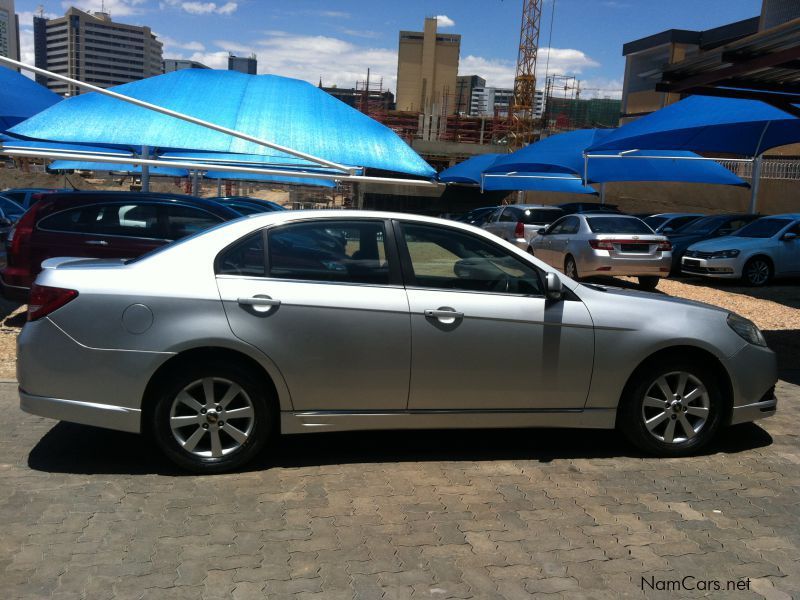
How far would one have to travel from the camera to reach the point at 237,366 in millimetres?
4414

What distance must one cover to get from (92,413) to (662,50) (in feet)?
207

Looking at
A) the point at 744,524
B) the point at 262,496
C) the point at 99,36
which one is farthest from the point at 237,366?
the point at 99,36

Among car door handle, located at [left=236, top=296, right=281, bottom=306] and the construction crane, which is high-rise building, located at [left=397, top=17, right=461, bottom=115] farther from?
car door handle, located at [left=236, top=296, right=281, bottom=306]

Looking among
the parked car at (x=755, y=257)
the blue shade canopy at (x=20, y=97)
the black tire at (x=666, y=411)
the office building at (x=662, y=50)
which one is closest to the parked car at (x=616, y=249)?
the parked car at (x=755, y=257)

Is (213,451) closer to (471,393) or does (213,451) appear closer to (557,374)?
(471,393)

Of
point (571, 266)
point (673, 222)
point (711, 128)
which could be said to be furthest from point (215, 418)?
point (673, 222)

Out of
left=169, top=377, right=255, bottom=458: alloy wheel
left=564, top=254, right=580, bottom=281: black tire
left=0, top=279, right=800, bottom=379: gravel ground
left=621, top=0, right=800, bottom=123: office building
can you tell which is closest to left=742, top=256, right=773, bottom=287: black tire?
left=0, top=279, right=800, bottom=379: gravel ground

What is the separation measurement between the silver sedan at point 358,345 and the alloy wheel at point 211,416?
0.03ft

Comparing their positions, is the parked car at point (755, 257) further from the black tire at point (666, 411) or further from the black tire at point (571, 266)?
the black tire at point (666, 411)

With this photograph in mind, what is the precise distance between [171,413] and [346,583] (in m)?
1.65

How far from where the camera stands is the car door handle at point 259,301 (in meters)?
4.39

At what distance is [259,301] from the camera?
4398 millimetres

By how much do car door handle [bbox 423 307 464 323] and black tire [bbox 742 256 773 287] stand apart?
39.6 ft

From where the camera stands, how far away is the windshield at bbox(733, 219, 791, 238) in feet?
50.1
